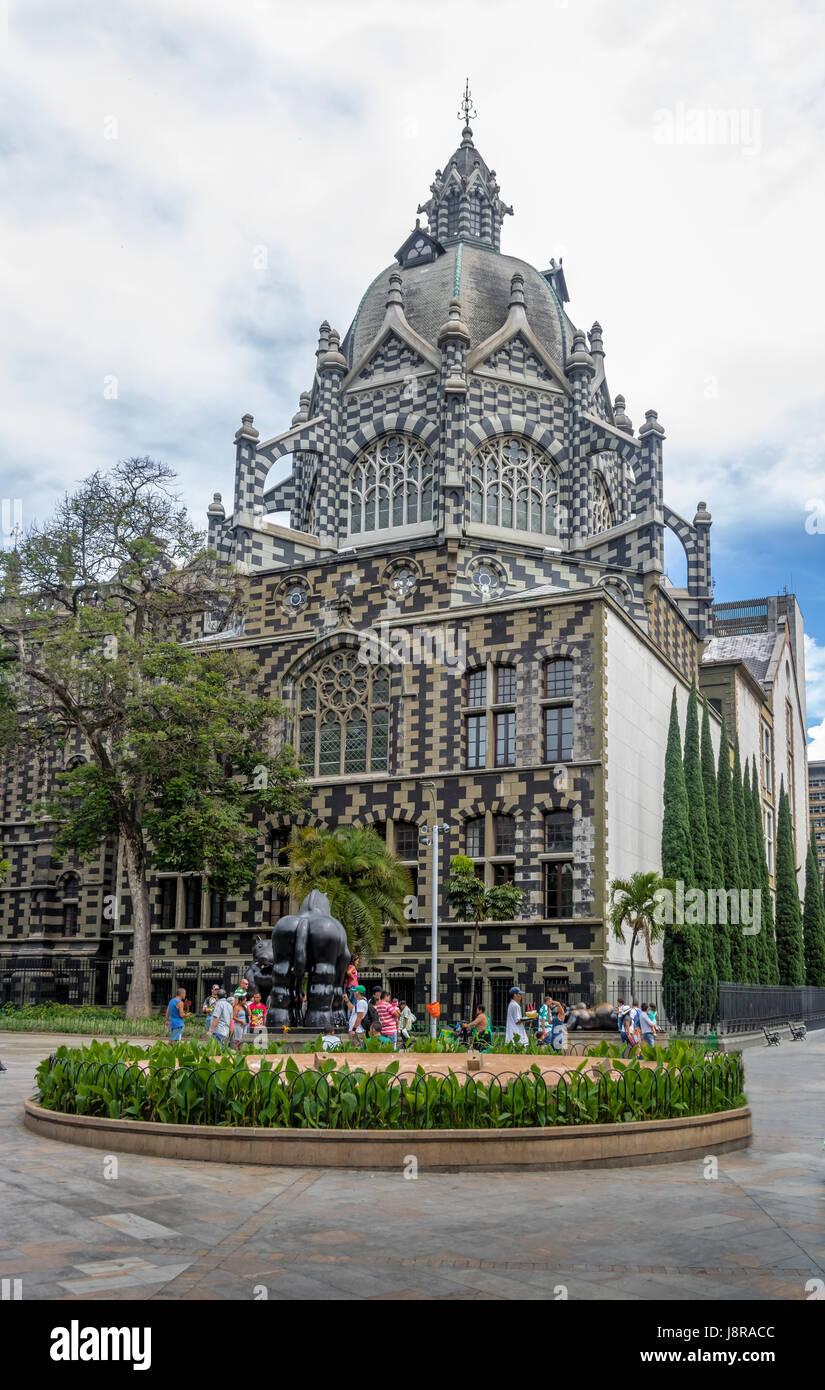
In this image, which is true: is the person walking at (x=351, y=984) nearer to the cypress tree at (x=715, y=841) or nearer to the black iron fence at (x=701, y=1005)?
the black iron fence at (x=701, y=1005)

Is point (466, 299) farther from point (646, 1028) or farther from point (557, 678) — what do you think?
point (646, 1028)

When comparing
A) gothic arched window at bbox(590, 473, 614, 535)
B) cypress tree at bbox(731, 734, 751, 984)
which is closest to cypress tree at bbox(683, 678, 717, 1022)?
cypress tree at bbox(731, 734, 751, 984)

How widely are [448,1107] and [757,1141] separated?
502 cm

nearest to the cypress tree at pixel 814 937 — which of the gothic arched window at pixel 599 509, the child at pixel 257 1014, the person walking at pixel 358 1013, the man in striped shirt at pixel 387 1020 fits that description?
A: the gothic arched window at pixel 599 509

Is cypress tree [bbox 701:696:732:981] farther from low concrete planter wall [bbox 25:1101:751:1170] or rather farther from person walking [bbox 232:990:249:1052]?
low concrete planter wall [bbox 25:1101:751:1170]

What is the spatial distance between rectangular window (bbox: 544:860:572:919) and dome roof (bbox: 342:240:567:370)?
25790mm

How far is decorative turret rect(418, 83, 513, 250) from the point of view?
63312mm

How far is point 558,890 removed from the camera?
39344mm

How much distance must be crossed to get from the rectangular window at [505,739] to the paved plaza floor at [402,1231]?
2733 centimetres

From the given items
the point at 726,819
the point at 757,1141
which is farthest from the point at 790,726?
the point at 757,1141

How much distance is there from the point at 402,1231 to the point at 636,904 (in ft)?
91.3

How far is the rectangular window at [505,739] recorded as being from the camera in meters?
41.4

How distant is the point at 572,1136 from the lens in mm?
13281

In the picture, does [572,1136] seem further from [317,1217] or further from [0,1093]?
[0,1093]
